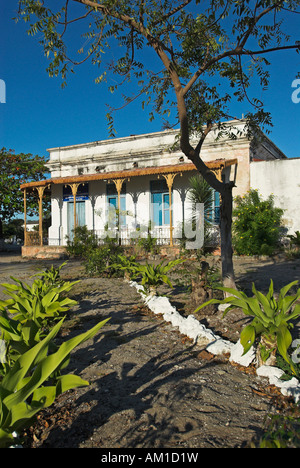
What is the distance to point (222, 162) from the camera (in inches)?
446

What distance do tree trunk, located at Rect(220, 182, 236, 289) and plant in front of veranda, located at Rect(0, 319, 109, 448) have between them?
3.34 meters

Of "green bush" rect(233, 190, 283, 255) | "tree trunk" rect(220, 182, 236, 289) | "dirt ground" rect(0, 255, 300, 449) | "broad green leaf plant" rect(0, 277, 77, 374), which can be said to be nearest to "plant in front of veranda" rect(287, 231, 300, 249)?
"green bush" rect(233, 190, 283, 255)

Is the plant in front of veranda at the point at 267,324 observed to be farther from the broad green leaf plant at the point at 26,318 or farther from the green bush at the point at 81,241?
the green bush at the point at 81,241

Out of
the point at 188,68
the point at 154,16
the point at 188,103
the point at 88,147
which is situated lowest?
the point at 188,103

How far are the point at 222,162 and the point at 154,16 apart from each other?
718 centimetres

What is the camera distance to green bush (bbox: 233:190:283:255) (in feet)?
34.3

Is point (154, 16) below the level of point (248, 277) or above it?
above

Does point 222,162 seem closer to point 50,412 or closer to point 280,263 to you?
point 280,263

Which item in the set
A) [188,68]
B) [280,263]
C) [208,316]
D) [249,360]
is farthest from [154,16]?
[280,263]

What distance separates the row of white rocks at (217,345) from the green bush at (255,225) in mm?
6600

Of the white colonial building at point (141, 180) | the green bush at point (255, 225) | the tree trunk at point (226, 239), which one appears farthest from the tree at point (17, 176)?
the tree trunk at point (226, 239)

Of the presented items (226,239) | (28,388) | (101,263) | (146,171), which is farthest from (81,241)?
(28,388)

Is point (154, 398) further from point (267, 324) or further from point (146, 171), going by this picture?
point (146, 171)

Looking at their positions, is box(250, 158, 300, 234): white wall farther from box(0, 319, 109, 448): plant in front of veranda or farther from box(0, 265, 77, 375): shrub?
box(0, 319, 109, 448): plant in front of veranda
